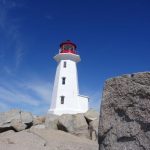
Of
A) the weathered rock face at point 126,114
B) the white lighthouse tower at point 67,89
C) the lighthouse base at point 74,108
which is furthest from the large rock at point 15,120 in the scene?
the weathered rock face at point 126,114

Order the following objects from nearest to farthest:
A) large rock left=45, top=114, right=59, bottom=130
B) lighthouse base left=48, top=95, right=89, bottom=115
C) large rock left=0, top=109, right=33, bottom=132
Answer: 1. large rock left=0, top=109, right=33, bottom=132
2. large rock left=45, top=114, right=59, bottom=130
3. lighthouse base left=48, top=95, right=89, bottom=115

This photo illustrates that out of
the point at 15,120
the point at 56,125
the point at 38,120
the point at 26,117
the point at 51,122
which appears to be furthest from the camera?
the point at 38,120

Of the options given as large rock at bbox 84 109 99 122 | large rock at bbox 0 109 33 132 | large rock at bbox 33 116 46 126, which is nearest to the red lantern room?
large rock at bbox 33 116 46 126

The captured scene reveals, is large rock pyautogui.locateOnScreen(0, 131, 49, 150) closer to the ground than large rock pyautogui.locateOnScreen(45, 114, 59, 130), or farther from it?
closer to the ground

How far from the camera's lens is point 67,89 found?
1258 inches

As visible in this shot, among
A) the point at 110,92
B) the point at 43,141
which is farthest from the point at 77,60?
the point at 110,92

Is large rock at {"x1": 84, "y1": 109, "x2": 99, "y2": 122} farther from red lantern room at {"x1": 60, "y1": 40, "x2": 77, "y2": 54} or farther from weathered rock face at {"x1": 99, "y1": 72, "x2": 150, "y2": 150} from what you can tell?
weathered rock face at {"x1": 99, "y1": 72, "x2": 150, "y2": 150}

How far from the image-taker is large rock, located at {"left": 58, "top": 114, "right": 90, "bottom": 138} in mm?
21016

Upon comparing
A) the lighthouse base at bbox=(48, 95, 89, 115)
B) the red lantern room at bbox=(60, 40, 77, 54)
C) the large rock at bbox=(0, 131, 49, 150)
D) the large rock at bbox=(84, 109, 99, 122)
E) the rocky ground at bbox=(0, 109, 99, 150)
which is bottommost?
the large rock at bbox=(0, 131, 49, 150)

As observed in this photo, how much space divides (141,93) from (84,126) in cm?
1867

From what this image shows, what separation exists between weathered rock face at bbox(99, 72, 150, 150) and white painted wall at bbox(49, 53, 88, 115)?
89.0 feet

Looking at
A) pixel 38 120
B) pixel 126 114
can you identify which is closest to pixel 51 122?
pixel 38 120

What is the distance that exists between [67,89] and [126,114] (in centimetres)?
2865

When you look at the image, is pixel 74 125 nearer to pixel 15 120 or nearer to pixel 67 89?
pixel 15 120
